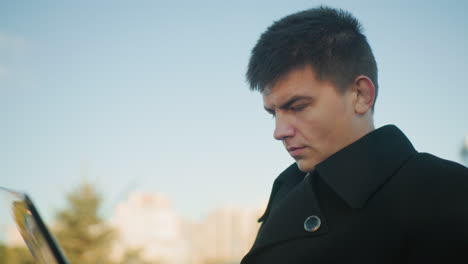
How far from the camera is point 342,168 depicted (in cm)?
189

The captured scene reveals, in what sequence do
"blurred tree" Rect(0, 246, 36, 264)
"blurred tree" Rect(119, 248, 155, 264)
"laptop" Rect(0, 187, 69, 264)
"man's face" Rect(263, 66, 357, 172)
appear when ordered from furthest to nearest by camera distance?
"blurred tree" Rect(119, 248, 155, 264)
"man's face" Rect(263, 66, 357, 172)
"blurred tree" Rect(0, 246, 36, 264)
"laptop" Rect(0, 187, 69, 264)

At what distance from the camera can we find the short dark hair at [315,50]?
6.83 feet

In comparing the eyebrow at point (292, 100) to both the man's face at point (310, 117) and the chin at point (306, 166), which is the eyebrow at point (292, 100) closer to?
the man's face at point (310, 117)

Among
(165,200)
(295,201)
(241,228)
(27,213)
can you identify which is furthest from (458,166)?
(241,228)

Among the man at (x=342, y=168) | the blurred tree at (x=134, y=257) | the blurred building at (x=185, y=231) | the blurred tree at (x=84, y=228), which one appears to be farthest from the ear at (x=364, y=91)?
the blurred building at (x=185, y=231)

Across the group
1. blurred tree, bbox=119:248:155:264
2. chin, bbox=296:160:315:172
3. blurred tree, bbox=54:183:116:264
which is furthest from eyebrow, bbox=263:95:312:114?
blurred tree, bbox=119:248:155:264

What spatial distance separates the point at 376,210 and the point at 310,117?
1.63 feet

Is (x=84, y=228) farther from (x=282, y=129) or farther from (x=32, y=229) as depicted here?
(x=32, y=229)

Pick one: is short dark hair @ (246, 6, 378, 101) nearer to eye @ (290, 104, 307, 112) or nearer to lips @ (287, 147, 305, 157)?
eye @ (290, 104, 307, 112)

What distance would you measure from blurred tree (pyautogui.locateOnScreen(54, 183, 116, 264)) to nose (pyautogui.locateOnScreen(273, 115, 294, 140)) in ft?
32.9

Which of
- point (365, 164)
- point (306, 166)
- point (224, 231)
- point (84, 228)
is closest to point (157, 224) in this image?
point (224, 231)

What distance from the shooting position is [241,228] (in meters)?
121

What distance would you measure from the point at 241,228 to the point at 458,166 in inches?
4812

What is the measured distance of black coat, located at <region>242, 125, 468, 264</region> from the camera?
156cm
